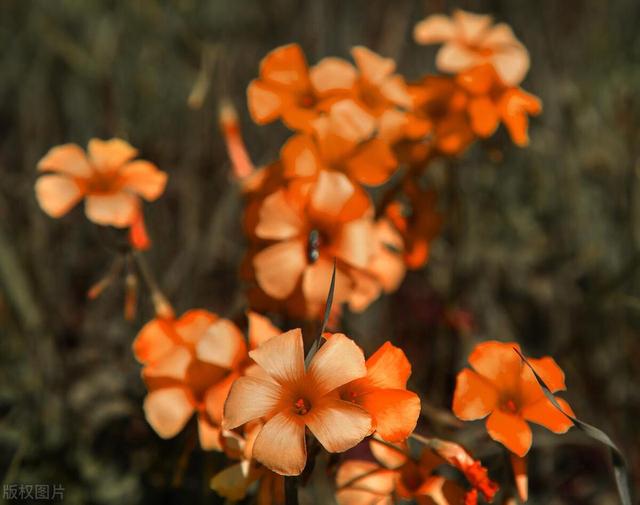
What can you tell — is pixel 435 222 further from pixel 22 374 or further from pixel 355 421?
pixel 22 374

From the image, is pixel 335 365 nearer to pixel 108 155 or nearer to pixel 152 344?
pixel 152 344

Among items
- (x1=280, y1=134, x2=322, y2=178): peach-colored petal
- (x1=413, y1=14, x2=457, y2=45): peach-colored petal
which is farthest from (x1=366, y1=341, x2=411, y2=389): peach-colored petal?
(x1=413, y1=14, x2=457, y2=45): peach-colored petal

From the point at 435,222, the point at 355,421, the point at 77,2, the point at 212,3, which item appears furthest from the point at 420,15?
the point at 355,421

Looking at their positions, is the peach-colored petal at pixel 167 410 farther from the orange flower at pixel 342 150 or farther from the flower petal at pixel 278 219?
the orange flower at pixel 342 150

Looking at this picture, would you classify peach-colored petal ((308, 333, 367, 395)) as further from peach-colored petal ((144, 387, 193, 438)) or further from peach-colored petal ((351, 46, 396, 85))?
peach-colored petal ((351, 46, 396, 85))

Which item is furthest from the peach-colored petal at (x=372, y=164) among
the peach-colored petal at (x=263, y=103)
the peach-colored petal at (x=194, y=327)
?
the peach-colored petal at (x=194, y=327)

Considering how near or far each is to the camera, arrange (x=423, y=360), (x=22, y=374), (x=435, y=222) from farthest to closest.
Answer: (x=423, y=360) < (x=22, y=374) < (x=435, y=222)

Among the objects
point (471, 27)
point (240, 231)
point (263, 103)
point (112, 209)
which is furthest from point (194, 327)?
point (240, 231)
